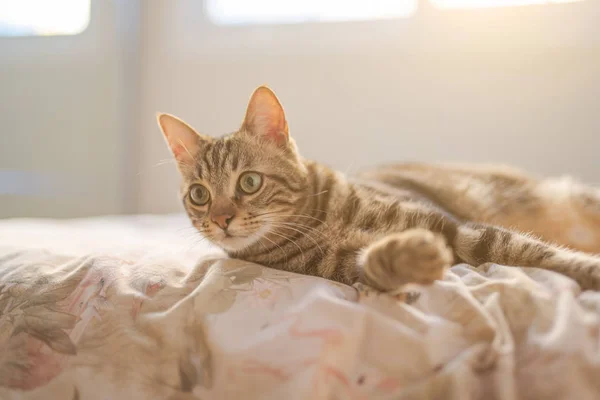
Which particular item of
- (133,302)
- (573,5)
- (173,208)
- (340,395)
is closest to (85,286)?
(133,302)

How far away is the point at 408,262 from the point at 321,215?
0.42 metres

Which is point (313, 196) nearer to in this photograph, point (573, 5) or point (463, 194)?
point (463, 194)

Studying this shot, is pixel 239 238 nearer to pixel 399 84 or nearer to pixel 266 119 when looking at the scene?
pixel 266 119

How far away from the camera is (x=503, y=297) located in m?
0.72

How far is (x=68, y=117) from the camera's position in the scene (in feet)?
8.16

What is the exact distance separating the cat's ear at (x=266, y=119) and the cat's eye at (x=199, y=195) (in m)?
0.20

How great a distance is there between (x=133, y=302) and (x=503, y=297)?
637mm

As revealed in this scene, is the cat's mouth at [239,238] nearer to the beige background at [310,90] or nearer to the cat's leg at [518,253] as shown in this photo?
the cat's leg at [518,253]

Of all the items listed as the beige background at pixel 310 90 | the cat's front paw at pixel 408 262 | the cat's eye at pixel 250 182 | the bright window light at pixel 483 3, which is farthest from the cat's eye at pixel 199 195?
the bright window light at pixel 483 3

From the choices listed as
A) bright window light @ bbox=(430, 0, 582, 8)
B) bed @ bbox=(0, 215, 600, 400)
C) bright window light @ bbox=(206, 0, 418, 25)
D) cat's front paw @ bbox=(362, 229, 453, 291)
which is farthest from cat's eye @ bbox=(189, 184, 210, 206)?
bright window light @ bbox=(430, 0, 582, 8)

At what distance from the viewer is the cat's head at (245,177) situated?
105 cm

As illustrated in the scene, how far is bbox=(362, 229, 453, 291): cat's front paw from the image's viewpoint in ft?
2.29

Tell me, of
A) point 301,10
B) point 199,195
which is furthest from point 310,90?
point 199,195

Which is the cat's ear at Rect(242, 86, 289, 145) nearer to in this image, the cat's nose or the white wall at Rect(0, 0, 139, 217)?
the cat's nose
